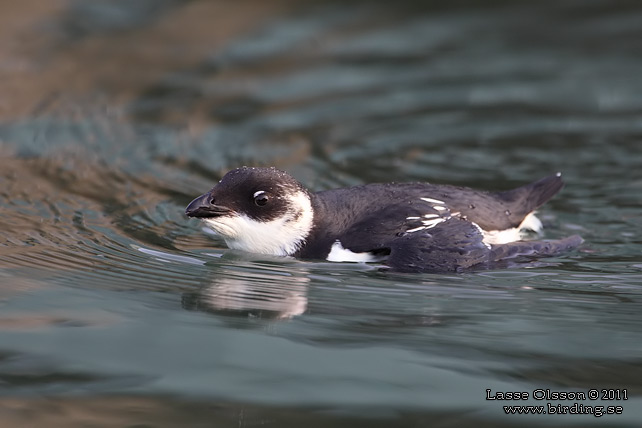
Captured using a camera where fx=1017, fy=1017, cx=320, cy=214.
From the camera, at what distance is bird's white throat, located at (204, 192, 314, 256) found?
22.7ft

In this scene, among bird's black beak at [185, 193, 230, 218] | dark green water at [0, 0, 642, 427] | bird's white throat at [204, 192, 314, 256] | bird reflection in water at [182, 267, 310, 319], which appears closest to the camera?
dark green water at [0, 0, 642, 427]

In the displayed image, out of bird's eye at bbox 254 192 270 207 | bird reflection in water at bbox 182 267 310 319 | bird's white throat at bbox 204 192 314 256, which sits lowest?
bird reflection in water at bbox 182 267 310 319

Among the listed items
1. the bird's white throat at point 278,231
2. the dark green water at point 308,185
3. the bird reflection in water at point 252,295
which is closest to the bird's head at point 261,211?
the bird's white throat at point 278,231

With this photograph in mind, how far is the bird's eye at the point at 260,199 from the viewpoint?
687 centimetres

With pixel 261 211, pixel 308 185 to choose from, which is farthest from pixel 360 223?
pixel 308 185

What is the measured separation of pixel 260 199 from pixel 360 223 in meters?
0.69

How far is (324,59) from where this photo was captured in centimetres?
1273

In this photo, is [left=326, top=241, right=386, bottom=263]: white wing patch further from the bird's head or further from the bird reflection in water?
the bird reflection in water

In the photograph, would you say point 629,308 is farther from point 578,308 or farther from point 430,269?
point 430,269

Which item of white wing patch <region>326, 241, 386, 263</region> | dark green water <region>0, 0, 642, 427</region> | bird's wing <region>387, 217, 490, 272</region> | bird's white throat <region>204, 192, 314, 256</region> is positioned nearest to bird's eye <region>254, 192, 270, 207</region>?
bird's white throat <region>204, 192, 314, 256</region>

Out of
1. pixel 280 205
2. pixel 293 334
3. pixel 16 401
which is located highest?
pixel 280 205

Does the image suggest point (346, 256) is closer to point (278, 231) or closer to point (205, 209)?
point (278, 231)

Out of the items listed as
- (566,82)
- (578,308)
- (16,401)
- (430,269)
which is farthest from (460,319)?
(566,82)

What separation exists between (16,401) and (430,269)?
3051mm
